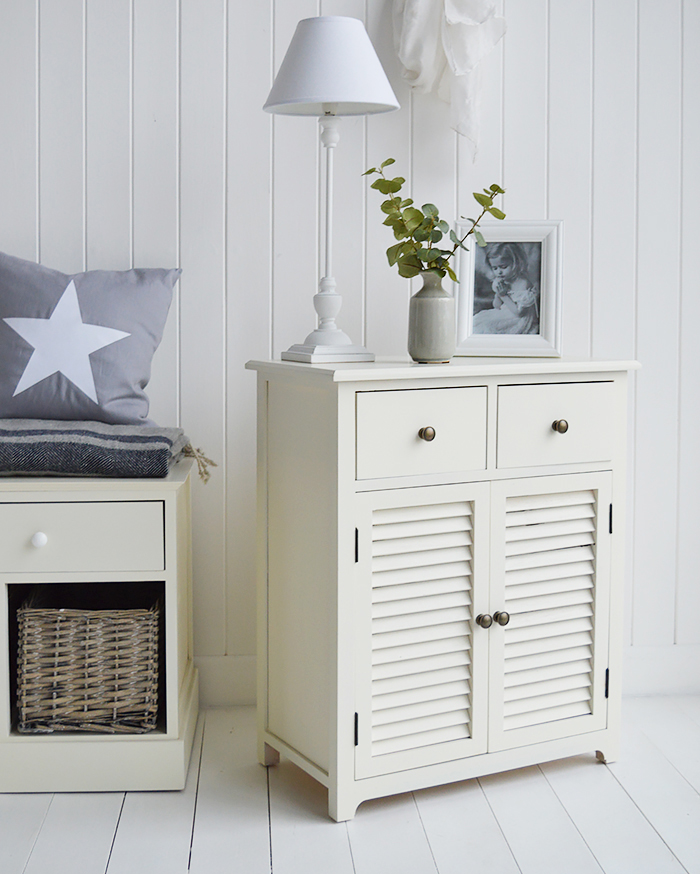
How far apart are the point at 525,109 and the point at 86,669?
1597 millimetres

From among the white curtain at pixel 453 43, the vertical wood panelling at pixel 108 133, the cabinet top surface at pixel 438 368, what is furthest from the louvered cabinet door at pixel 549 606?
the vertical wood panelling at pixel 108 133

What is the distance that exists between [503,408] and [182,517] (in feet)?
2.31

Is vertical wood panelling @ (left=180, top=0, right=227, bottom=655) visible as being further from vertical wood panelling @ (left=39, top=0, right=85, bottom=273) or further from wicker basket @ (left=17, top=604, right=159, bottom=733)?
wicker basket @ (left=17, top=604, right=159, bottom=733)

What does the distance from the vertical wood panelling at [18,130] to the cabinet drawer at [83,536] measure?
2.24 feet

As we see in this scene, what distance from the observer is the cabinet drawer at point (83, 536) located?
160 centimetres

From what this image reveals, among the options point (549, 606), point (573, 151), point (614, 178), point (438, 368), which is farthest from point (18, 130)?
point (549, 606)

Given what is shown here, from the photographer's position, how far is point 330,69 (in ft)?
5.30

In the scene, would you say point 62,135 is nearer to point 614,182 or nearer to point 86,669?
point 86,669

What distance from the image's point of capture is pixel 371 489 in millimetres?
1527

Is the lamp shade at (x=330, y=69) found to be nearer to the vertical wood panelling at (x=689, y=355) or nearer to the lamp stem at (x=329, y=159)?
the lamp stem at (x=329, y=159)

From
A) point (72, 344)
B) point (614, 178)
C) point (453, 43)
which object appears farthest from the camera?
point (614, 178)

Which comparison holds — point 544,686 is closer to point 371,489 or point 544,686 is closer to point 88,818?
point 371,489

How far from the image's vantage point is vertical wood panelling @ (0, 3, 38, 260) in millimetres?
1924

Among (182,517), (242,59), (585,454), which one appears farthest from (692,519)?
(242,59)
